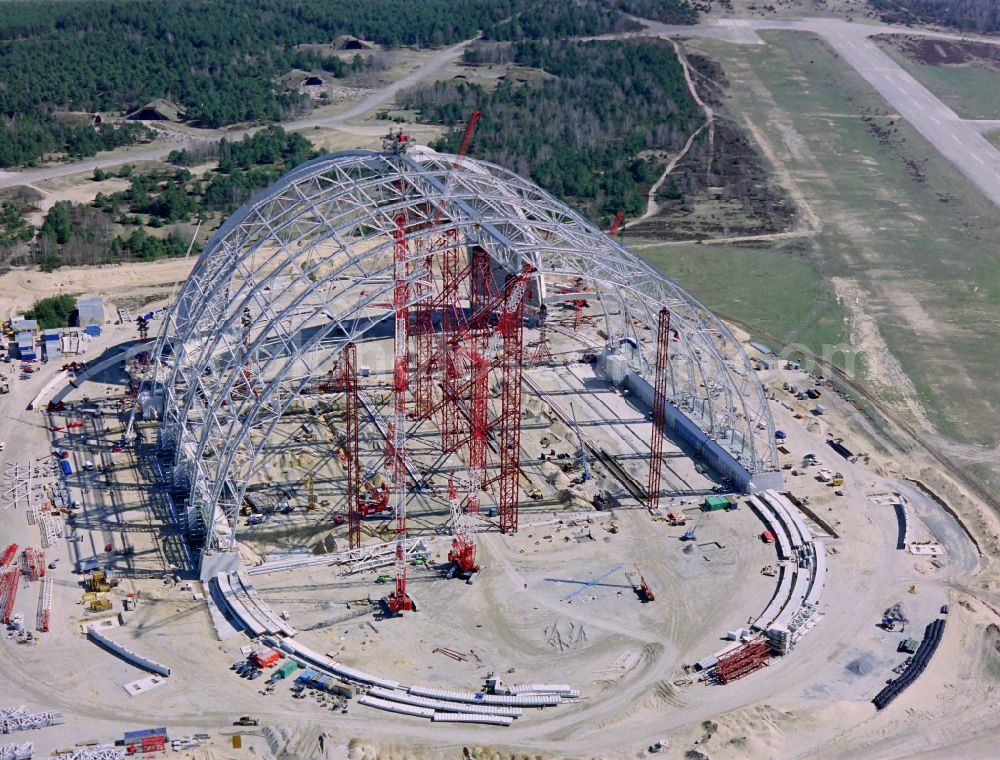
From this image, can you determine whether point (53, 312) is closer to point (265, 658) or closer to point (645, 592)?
point (265, 658)

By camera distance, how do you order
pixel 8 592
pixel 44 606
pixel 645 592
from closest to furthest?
pixel 44 606
pixel 8 592
pixel 645 592

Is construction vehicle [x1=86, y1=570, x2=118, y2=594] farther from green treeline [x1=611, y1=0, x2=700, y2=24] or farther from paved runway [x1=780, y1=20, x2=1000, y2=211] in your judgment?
green treeline [x1=611, y1=0, x2=700, y2=24]

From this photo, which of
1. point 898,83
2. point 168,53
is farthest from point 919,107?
point 168,53

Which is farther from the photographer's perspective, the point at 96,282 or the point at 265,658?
the point at 96,282

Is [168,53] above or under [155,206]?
above

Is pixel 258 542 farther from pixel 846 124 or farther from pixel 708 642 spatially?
pixel 846 124

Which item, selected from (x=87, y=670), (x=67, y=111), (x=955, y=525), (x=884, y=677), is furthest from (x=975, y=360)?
(x=67, y=111)

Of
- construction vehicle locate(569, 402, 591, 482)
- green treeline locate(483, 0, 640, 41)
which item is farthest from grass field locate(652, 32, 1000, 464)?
green treeline locate(483, 0, 640, 41)
